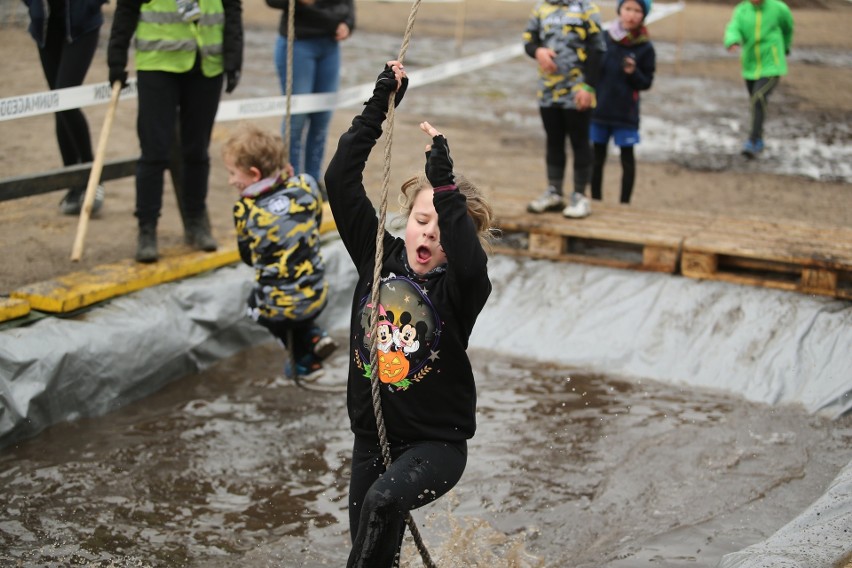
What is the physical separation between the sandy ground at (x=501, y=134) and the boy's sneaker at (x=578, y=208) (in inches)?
60.2

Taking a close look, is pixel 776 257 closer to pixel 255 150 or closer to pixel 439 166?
pixel 255 150

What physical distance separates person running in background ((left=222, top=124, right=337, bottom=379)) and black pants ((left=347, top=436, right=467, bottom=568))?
201 centimetres

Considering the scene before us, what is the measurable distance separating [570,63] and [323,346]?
8.88ft

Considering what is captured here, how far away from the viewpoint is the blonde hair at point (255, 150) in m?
5.23

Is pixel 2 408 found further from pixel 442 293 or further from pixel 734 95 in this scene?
pixel 734 95

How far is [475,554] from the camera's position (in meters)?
4.43

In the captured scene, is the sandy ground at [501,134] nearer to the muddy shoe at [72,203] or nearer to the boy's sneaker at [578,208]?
the muddy shoe at [72,203]

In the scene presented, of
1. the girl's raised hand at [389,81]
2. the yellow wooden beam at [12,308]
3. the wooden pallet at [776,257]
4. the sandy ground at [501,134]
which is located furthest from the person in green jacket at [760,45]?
the girl's raised hand at [389,81]

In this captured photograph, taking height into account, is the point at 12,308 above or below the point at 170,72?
below

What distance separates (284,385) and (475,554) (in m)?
2.07

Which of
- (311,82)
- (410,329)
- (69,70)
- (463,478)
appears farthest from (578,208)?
(410,329)

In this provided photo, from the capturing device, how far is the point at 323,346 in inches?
217

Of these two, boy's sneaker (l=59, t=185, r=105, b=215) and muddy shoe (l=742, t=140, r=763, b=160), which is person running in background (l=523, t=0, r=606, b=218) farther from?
muddy shoe (l=742, t=140, r=763, b=160)

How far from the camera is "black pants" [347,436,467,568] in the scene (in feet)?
10.9
